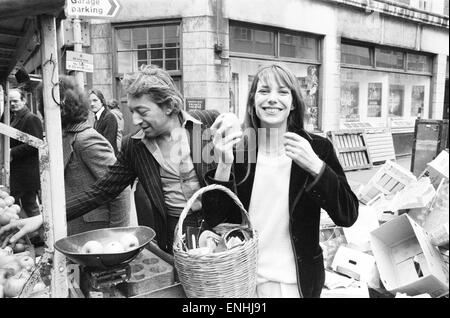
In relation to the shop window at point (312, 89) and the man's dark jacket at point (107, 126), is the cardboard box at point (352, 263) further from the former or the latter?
the shop window at point (312, 89)

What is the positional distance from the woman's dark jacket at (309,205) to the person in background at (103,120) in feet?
13.7

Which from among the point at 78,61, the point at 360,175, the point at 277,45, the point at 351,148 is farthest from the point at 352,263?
the point at 351,148

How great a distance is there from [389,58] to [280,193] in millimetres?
10994

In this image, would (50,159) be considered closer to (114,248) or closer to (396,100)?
(114,248)

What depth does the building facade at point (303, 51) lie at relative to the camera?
24.6 ft

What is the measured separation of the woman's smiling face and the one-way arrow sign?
3588 millimetres

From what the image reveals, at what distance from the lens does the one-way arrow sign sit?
14.9 feet

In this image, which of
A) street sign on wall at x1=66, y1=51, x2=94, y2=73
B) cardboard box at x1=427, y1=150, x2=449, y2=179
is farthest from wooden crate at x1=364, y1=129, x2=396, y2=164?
street sign on wall at x1=66, y1=51, x2=94, y2=73

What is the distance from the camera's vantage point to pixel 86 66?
5.42 meters

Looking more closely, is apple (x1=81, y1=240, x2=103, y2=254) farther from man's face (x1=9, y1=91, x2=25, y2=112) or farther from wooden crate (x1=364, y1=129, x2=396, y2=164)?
wooden crate (x1=364, y1=129, x2=396, y2=164)

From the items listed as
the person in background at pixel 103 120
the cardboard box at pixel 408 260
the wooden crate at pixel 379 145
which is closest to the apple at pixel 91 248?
the cardboard box at pixel 408 260
